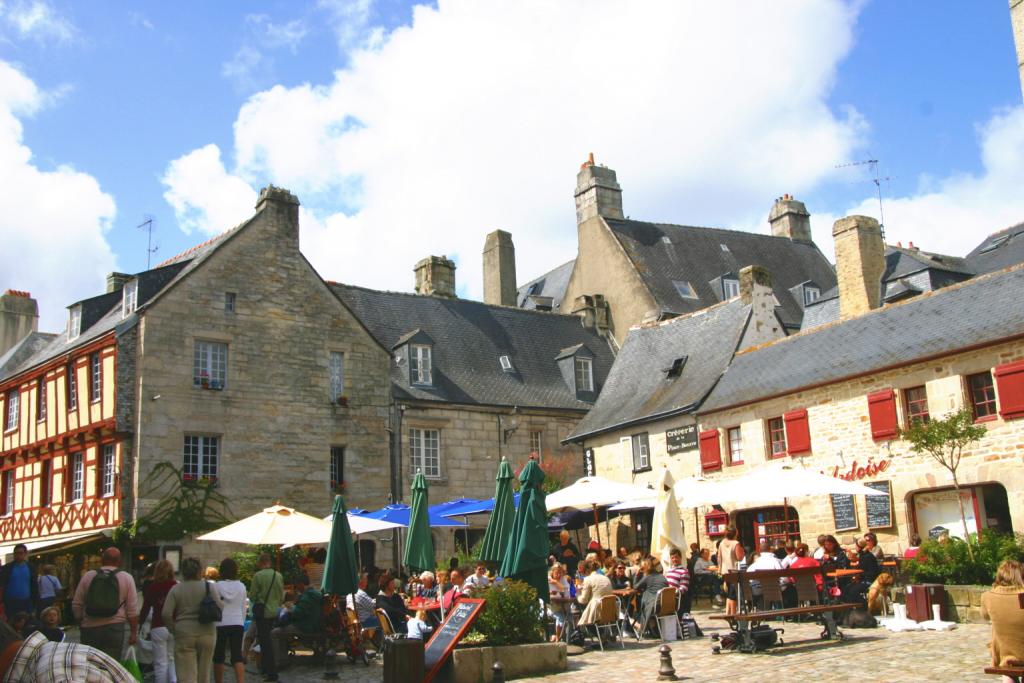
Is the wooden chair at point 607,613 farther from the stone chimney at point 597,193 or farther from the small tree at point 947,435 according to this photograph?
the stone chimney at point 597,193

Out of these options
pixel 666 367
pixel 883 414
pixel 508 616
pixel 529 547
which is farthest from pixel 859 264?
pixel 508 616

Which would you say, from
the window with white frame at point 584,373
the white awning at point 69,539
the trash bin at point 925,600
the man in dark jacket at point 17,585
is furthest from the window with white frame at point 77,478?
the trash bin at point 925,600

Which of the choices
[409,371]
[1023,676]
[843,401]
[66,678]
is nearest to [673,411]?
[843,401]

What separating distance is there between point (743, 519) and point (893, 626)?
9.36 m

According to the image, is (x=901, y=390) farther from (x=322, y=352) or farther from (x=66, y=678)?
(x=66, y=678)

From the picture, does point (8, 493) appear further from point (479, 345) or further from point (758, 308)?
point (758, 308)

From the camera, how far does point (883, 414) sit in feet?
58.9

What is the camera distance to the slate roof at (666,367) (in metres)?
23.6

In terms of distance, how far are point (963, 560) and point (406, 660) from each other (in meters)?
7.17

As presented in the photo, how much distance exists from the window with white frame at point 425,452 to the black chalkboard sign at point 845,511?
423 inches

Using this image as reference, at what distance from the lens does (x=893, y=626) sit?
1215 centimetres

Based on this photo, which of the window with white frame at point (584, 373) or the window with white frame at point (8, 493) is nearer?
the window with white frame at point (8, 493)

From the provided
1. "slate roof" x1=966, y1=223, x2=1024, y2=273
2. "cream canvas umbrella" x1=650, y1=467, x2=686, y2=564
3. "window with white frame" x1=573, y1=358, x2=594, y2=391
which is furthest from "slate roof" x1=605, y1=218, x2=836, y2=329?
"cream canvas umbrella" x1=650, y1=467, x2=686, y2=564

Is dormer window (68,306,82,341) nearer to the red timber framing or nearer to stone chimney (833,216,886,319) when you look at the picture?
the red timber framing
